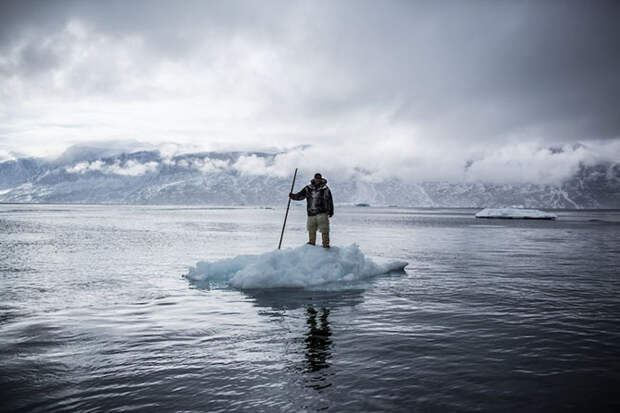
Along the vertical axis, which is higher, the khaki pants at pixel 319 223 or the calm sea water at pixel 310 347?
the khaki pants at pixel 319 223

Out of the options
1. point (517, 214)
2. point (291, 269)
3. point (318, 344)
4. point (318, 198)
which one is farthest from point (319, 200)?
point (517, 214)

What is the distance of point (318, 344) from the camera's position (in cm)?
854

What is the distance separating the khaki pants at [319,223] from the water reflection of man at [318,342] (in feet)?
18.5

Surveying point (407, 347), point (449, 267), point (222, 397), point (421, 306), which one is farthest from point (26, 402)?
point (449, 267)

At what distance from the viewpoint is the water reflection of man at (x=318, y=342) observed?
24.2 ft

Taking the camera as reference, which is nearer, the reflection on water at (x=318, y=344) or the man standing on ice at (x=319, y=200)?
the reflection on water at (x=318, y=344)

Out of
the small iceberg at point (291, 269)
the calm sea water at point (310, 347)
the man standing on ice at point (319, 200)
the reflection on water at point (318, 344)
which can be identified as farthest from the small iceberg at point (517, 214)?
the reflection on water at point (318, 344)

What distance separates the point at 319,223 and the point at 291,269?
89.3 inches

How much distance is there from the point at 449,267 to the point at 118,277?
54.5ft

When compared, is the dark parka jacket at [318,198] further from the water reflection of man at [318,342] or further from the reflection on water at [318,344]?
the water reflection of man at [318,342]

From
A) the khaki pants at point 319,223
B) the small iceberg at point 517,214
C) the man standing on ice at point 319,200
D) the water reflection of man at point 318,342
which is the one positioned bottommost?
the small iceberg at point 517,214

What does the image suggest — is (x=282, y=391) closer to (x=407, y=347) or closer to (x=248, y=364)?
(x=248, y=364)

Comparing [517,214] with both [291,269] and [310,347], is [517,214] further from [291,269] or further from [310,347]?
[310,347]

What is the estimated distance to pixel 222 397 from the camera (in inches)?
237
